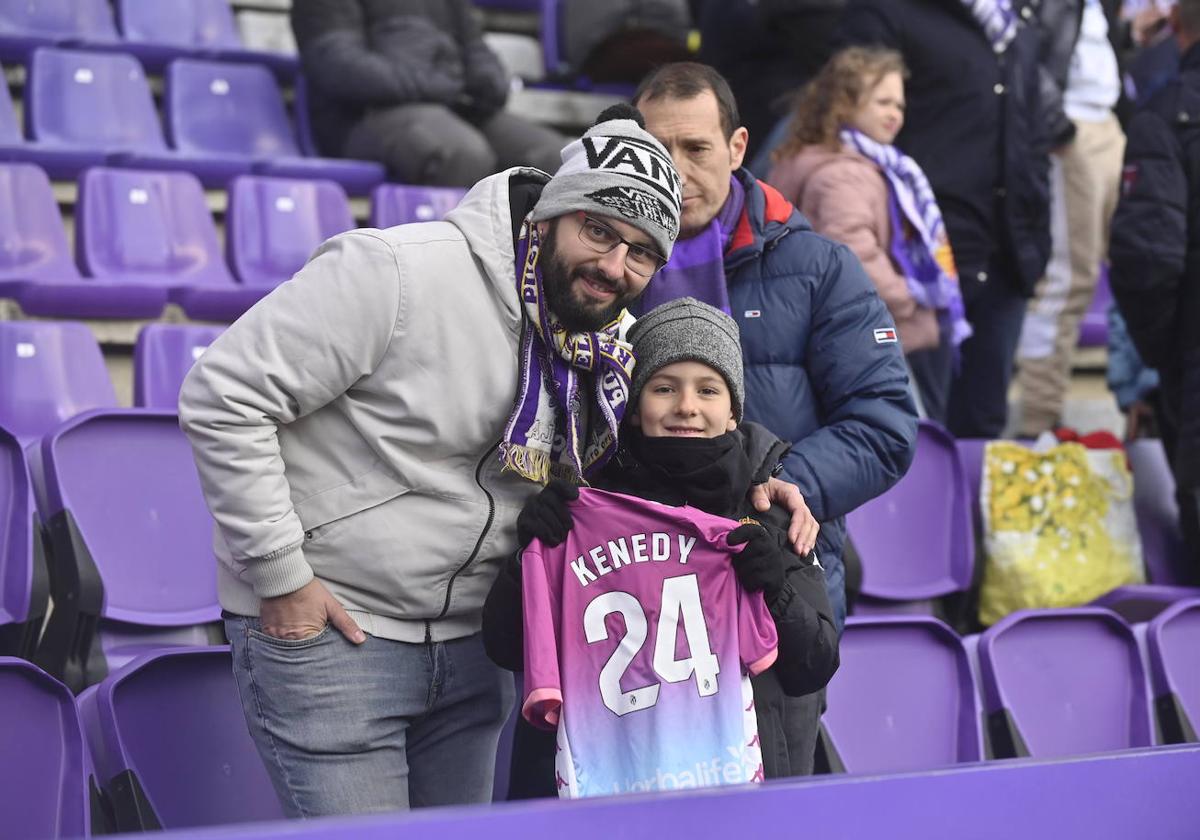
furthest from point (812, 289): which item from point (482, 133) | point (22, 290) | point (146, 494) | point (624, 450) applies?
point (482, 133)

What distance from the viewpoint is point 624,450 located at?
7.47 ft

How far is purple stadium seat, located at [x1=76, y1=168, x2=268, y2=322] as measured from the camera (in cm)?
489

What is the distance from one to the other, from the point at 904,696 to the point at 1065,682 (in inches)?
18.3

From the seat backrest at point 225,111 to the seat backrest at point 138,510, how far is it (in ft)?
8.94

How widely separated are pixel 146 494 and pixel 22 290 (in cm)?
152

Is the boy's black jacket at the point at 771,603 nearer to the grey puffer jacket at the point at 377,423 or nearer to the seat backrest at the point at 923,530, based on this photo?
the grey puffer jacket at the point at 377,423

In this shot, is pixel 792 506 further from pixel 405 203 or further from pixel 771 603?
pixel 405 203

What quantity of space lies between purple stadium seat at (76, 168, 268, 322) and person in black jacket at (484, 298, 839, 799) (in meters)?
2.87

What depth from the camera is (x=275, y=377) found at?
1.99 m

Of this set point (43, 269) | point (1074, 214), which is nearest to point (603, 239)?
point (43, 269)

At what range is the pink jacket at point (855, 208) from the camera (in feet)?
13.2

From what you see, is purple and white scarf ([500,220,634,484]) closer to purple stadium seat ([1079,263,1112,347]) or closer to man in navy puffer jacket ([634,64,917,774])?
man in navy puffer jacket ([634,64,917,774])

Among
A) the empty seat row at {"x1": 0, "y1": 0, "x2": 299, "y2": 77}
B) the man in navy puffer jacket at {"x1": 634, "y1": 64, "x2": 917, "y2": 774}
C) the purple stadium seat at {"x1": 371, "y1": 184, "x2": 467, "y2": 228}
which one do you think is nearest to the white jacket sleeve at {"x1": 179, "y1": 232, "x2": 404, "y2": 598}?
the man in navy puffer jacket at {"x1": 634, "y1": 64, "x2": 917, "y2": 774}

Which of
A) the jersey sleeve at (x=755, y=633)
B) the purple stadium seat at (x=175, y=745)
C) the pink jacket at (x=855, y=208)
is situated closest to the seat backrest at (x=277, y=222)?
the pink jacket at (x=855, y=208)
